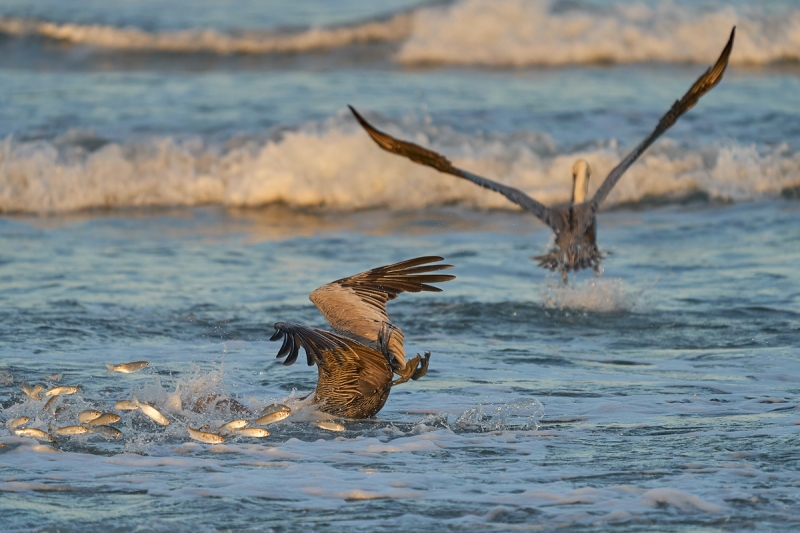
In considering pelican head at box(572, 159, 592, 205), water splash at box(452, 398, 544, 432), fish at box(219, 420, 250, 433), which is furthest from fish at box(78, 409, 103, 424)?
pelican head at box(572, 159, 592, 205)

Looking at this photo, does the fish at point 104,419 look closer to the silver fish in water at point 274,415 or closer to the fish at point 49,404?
the fish at point 49,404

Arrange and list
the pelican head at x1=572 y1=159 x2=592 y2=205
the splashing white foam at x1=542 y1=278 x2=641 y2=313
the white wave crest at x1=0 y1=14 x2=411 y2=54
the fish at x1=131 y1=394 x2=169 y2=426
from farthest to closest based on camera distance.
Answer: the white wave crest at x1=0 y1=14 x2=411 y2=54 < the pelican head at x1=572 y1=159 x2=592 y2=205 < the splashing white foam at x1=542 y1=278 x2=641 y2=313 < the fish at x1=131 y1=394 x2=169 y2=426

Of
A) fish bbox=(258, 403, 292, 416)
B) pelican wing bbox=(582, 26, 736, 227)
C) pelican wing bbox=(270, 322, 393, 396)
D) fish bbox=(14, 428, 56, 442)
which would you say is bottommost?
fish bbox=(14, 428, 56, 442)

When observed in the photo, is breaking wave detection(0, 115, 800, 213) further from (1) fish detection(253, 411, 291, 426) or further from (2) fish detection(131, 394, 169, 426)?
(2) fish detection(131, 394, 169, 426)

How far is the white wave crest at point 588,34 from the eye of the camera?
75.5 feet

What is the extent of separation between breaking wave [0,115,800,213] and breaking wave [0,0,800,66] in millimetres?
7519

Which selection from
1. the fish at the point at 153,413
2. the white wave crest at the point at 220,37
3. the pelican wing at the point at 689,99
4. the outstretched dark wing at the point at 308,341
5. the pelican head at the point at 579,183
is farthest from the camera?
the white wave crest at the point at 220,37

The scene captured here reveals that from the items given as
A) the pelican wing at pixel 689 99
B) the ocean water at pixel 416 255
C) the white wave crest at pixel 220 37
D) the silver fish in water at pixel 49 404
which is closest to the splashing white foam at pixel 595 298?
the ocean water at pixel 416 255

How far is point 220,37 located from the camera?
2475 centimetres

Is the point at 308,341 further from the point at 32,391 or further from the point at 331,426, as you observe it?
the point at 32,391

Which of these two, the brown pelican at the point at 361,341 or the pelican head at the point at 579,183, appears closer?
the brown pelican at the point at 361,341

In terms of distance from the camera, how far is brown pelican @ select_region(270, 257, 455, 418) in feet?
19.7

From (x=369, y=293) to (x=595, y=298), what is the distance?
3.46 m

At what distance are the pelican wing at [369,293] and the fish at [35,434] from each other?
1475mm
